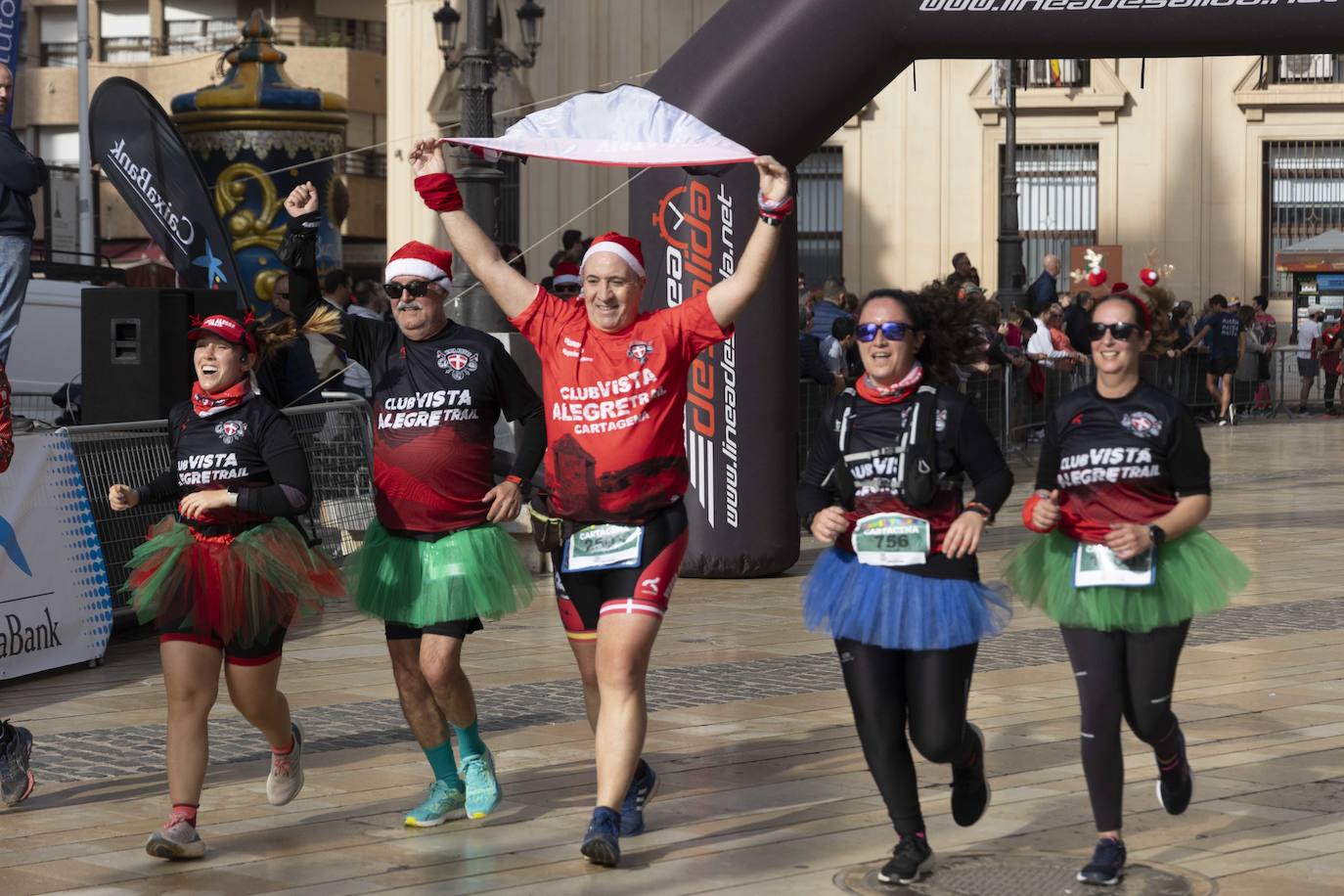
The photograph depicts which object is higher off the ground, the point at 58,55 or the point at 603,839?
the point at 58,55

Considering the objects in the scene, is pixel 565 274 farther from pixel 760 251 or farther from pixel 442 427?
pixel 760 251

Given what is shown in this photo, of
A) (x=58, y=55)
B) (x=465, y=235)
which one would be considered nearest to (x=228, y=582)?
(x=465, y=235)

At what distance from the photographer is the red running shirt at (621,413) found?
241 inches

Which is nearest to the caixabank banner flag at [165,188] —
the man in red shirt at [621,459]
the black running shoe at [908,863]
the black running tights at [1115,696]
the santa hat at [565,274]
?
the santa hat at [565,274]

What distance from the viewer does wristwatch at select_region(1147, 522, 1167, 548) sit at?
561 centimetres

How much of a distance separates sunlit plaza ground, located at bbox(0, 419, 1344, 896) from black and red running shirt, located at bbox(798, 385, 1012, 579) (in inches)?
39.5

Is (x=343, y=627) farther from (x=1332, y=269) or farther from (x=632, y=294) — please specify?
(x=1332, y=269)

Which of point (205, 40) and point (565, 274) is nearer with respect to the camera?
point (565, 274)

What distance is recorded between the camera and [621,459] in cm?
613

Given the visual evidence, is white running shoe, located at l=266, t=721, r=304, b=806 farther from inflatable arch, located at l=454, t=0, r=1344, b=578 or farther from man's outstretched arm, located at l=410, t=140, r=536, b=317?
inflatable arch, located at l=454, t=0, r=1344, b=578

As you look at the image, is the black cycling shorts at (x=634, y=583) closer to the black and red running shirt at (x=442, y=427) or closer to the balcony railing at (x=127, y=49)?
the black and red running shirt at (x=442, y=427)

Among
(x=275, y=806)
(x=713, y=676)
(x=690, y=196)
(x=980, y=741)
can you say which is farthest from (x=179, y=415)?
(x=690, y=196)

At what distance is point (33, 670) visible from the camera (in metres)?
9.52

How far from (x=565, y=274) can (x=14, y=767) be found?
8668 mm
